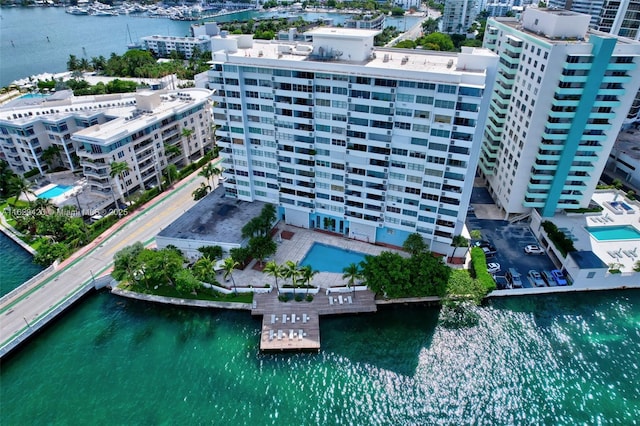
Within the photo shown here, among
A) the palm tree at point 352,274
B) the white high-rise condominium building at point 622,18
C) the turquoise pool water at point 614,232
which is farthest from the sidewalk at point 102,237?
the white high-rise condominium building at point 622,18

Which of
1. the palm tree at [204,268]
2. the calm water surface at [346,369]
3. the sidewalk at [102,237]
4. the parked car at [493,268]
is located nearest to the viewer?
the calm water surface at [346,369]

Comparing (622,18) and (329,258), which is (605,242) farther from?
(622,18)

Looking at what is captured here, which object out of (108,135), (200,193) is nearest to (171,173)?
(200,193)

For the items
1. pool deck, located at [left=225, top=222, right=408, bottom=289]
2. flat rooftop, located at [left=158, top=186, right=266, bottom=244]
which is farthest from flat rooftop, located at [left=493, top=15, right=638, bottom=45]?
flat rooftop, located at [left=158, top=186, right=266, bottom=244]

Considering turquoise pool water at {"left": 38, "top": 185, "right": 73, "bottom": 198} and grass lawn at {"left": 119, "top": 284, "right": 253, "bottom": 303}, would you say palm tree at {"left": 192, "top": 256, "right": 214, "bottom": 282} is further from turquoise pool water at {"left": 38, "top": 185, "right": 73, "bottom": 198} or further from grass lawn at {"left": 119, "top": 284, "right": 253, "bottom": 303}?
turquoise pool water at {"left": 38, "top": 185, "right": 73, "bottom": 198}

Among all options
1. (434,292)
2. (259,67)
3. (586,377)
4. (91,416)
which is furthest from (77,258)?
(586,377)

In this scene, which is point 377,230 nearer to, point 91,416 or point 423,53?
point 423,53

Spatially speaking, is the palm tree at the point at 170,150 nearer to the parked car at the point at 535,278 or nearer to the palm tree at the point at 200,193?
the palm tree at the point at 200,193
